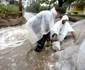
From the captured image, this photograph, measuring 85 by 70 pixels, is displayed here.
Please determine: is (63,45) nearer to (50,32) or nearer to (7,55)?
(50,32)

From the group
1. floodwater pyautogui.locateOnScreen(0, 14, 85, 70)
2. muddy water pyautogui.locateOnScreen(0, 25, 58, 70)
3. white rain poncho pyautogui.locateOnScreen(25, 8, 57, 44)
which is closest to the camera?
floodwater pyautogui.locateOnScreen(0, 14, 85, 70)

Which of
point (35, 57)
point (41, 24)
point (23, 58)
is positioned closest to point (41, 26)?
point (41, 24)

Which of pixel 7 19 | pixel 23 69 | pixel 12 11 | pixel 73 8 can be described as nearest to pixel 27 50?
pixel 23 69

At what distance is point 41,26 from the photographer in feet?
16.7

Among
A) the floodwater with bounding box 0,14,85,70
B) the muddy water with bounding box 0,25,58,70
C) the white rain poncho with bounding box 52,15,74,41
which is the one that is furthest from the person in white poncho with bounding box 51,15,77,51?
the muddy water with bounding box 0,25,58,70

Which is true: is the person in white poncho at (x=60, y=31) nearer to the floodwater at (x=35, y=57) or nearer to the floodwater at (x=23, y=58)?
the floodwater at (x=35, y=57)

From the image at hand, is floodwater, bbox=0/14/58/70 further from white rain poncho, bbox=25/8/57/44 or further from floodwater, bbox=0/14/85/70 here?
white rain poncho, bbox=25/8/57/44

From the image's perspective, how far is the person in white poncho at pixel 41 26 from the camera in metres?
5.08

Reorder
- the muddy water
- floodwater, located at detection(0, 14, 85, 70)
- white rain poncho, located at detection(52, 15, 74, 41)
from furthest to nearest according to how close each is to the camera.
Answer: white rain poncho, located at detection(52, 15, 74, 41) → the muddy water → floodwater, located at detection(0, 14, 85, 70)

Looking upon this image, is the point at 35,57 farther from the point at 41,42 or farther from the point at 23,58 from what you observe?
the point at 41,42

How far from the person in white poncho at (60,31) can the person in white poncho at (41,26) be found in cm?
21

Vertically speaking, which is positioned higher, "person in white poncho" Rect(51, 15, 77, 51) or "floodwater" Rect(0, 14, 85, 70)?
"person in white poncho" Rect(51, 15, 77, 51)

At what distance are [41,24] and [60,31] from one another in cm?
74

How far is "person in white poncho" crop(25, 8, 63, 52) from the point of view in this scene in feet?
16.7
